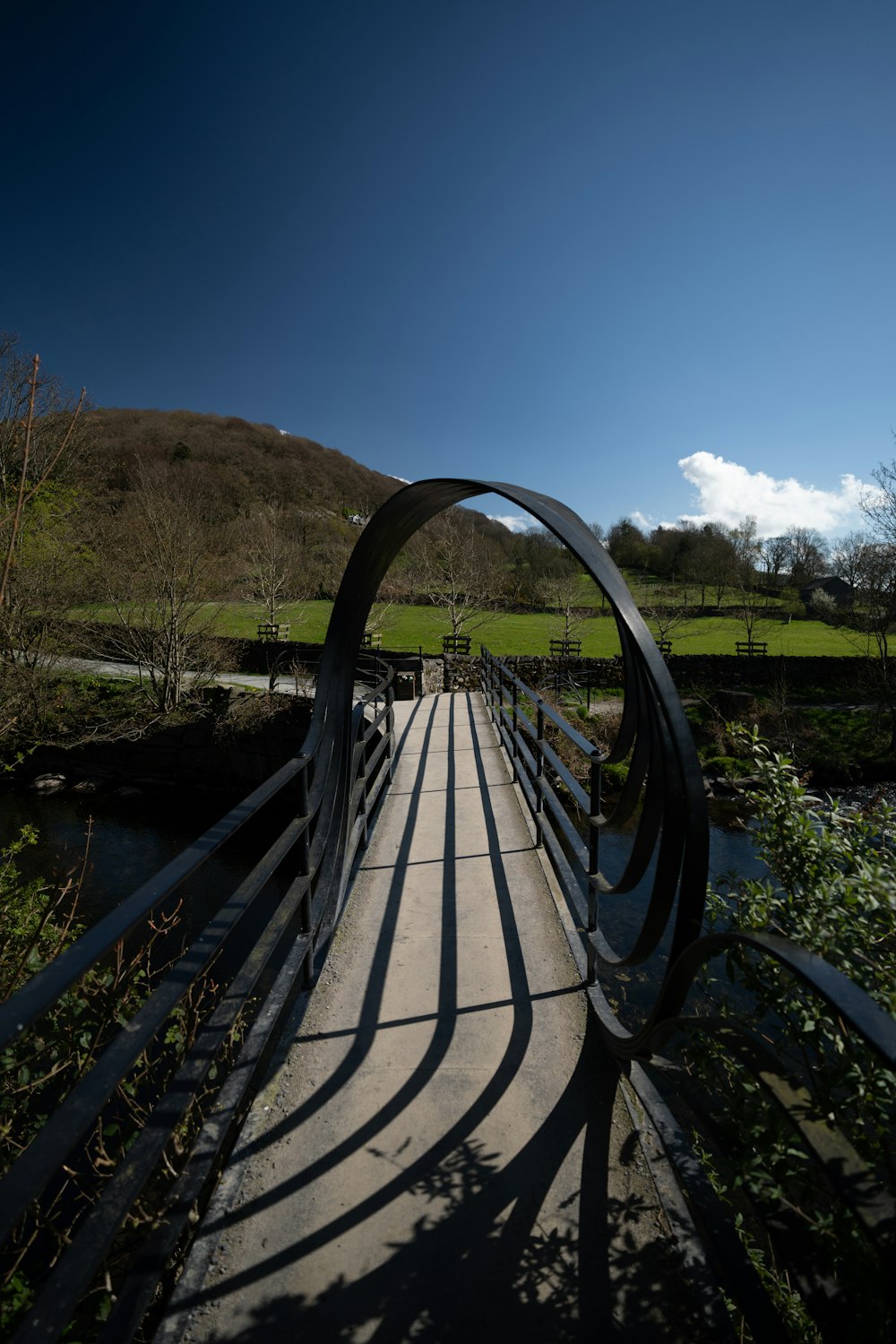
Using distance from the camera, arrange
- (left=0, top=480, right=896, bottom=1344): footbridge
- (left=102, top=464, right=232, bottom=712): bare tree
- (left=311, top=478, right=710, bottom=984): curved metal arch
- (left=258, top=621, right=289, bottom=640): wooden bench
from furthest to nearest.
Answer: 1. (left=258, top=621, right=289, bottom=640): wooden bench
2. (left=102, top=464, right=232, bottom=712): bare tree
3. (left=311, top=478, right=710, bottom=984): curved metal arch
4. (left=0, top=480, right=896, bottom=1344): footbridge

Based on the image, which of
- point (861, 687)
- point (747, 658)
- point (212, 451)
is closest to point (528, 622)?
point (747, 658)

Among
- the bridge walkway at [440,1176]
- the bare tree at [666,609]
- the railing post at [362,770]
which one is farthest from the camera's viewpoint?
the bare tree at [666,609]

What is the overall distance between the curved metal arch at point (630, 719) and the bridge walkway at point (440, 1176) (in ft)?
1.55

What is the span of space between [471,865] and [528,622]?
33.6m

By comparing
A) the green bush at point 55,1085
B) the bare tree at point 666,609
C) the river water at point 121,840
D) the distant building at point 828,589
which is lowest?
the river water at point 121,840

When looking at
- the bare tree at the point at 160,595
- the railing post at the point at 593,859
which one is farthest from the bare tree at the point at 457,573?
the railing post at the point at 593,859

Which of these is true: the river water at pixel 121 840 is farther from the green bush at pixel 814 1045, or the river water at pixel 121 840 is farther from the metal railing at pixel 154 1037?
the green bush at pixel 814 1045

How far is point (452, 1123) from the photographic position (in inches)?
78.4

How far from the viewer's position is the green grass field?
28594 millimetres

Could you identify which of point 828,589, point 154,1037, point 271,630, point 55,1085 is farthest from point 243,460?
point 154,1037

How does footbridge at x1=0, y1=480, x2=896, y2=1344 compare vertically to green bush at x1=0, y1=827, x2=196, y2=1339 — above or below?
above

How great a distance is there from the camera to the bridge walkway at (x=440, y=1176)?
146 cm

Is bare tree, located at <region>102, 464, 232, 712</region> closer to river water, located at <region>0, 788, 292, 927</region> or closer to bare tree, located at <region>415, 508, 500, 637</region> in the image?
river water, located at <region>0, 788, 292, 927</region>

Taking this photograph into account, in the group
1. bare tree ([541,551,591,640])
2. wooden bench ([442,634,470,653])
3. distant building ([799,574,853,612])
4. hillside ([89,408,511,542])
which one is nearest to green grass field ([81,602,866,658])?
bare tree ([541,551,591,640])
